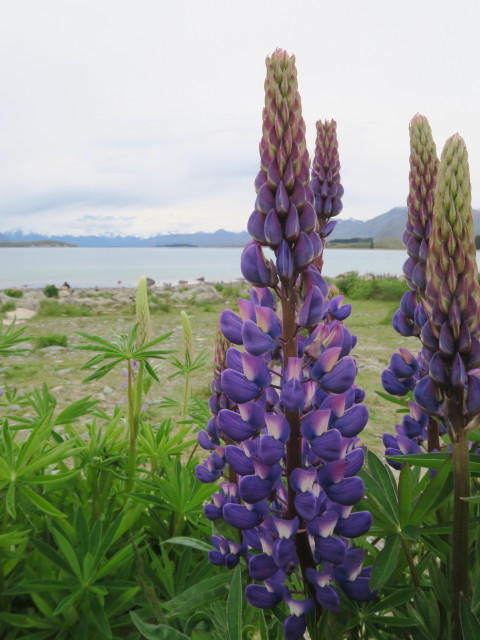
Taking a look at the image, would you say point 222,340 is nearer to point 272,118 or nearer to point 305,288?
point 305,288

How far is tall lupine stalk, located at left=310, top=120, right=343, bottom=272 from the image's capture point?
1.89 m

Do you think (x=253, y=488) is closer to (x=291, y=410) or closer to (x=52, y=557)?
(x=291, y=410)

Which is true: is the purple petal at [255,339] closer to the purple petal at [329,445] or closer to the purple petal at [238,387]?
the purple petal at [238,387]

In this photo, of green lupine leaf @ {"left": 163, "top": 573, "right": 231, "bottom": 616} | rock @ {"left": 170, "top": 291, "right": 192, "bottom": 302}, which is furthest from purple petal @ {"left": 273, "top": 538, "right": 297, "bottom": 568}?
rock @ {"left": 170, "top": 291, "right": 192, "bottom": 302}

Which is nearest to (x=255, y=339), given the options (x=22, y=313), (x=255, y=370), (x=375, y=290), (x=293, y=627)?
(x=255, y=370)

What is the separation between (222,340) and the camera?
1.43 m

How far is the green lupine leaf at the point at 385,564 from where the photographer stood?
920 millimetres

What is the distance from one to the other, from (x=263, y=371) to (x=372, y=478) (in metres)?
0.42

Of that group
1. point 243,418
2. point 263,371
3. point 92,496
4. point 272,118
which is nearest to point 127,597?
point 92,496

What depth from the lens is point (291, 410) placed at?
3.14ft

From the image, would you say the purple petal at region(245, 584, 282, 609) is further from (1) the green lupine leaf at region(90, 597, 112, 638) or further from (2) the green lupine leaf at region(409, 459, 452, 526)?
(1) the green lupine leaf at region(90, 597, 112, 638)

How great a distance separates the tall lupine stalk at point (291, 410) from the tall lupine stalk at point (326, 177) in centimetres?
90

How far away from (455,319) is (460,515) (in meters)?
0.38

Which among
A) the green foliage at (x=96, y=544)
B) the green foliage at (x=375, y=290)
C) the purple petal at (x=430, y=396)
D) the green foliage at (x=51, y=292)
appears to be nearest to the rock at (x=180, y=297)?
the green foliage at (x=51, y=292)
